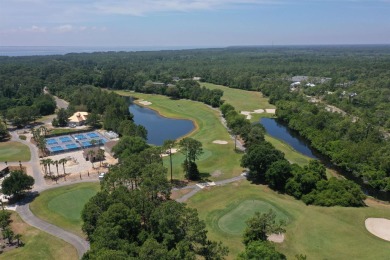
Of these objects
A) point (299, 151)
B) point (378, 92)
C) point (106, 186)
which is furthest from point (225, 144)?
point (378, 92)

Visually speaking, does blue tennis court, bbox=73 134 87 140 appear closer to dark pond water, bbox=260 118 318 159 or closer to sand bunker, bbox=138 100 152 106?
sand bunker, bbox=138 100 152 106

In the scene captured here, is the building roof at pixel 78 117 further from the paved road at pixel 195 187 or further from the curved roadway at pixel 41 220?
the paved road at pixel 195 187

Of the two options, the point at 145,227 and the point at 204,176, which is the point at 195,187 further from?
the point at 145,227

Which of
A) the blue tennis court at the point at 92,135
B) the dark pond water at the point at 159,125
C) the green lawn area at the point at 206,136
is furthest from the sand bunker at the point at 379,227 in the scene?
the blue tennis court at the point at 92,135

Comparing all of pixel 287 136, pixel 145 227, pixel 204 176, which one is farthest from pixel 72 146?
pixel 287 136

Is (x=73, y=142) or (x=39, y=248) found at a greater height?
(x=73, y=142)

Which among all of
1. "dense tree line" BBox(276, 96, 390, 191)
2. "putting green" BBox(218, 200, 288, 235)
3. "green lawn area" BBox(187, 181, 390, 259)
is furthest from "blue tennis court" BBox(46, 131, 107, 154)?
"dense tree line" BBox(276, 96, 390, 191)

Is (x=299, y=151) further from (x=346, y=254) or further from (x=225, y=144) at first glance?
(x=346, y=254)
